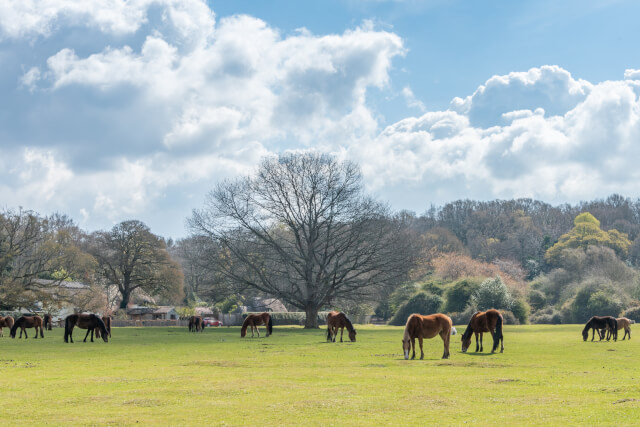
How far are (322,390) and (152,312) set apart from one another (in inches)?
3316

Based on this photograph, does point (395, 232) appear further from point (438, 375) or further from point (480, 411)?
point (480, 411)

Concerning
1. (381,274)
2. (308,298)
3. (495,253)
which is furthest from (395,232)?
(495,253)

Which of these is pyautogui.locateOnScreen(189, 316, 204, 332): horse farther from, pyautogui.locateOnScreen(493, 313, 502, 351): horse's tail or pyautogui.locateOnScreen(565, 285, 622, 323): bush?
pyautogui.locateOnScreen(565, 285, 622, 323): bush

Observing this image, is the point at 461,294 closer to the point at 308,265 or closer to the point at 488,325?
the point at 308,265

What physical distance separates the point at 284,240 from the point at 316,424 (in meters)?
44.2

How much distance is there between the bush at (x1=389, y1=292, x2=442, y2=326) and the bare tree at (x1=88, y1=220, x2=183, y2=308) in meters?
26.7

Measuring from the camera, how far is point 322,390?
12.7 metres

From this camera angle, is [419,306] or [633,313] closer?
[633,313]

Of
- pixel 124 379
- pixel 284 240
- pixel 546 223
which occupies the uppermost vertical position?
pixel 546 223

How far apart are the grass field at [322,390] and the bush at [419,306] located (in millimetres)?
43705

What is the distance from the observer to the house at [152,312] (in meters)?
88.2

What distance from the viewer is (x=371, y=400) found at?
11289mm

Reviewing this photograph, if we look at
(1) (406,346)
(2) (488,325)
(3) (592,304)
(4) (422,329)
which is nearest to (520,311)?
(3) (592,304)

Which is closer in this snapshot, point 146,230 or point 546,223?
point 146,230
